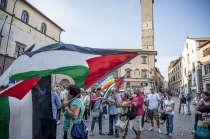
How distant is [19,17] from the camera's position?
814 inches

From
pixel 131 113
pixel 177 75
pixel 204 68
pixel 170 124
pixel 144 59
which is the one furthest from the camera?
pixel 177 75

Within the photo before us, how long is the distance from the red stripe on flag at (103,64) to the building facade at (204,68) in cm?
3090

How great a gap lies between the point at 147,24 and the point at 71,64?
164 feet

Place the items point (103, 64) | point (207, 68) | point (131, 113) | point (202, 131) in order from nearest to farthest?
point (103, 64), point (202, 131), point (131, 113), point (207, 68)

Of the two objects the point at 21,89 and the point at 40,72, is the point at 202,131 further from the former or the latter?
the point at 21,89

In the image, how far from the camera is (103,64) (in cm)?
407

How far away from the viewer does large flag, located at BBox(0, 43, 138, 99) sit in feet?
12.5

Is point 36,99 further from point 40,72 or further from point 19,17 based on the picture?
point 19,17

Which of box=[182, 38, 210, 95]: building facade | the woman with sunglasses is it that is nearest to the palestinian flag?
the woman with sunglasses

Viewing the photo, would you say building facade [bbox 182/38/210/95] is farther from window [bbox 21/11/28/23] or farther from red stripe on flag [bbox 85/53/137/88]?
red stripe on flag [bbox 85/53/137/88]

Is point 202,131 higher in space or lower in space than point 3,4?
lower

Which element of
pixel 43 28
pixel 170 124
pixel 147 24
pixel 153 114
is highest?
pixel 147 24

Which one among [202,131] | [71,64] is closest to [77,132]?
[71,64]

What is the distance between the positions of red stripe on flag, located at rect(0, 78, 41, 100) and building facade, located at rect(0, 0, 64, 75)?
47.1 ft
